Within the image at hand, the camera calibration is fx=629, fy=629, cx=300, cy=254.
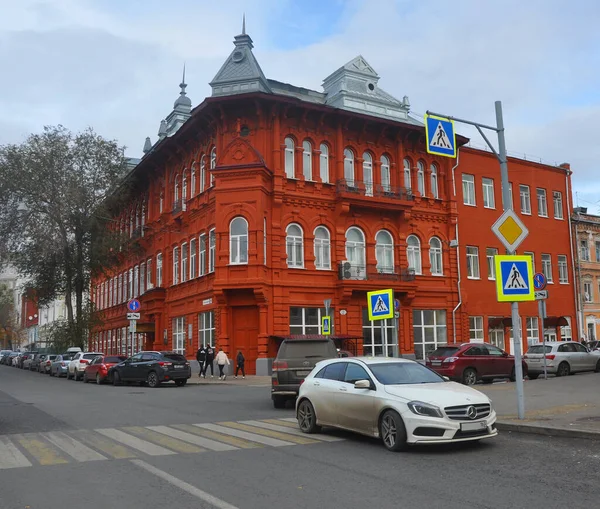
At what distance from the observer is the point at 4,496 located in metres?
6.96

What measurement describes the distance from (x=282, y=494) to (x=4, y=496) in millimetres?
3075

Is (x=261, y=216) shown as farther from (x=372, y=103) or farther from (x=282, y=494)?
(x=282, y=494)

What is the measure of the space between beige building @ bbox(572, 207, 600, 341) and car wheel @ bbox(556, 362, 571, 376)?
2060 cm

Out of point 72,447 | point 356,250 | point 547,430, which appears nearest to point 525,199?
point 356,250

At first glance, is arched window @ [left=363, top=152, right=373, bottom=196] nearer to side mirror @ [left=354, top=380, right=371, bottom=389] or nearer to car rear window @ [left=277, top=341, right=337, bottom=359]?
car rear window @ [left=277, top=341, right=337, bottom=359]

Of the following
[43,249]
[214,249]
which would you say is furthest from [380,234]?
[43,249]

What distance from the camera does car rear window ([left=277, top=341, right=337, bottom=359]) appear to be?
17219mm

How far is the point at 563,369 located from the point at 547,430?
1715 centimetres

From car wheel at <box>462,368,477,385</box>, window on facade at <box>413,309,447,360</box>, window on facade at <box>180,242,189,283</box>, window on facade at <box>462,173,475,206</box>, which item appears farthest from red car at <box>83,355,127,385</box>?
window on facade at <box>462,173,475,206</box>

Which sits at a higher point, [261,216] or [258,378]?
[261,216]

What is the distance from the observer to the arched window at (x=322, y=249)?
3459 centimetres

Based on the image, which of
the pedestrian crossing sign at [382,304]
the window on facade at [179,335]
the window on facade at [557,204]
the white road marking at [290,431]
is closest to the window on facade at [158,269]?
the window on facade at [179,335]

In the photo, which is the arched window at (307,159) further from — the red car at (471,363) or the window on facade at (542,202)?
the window on facade at (542,202)

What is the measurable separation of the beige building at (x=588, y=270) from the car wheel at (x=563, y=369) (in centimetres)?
2060
